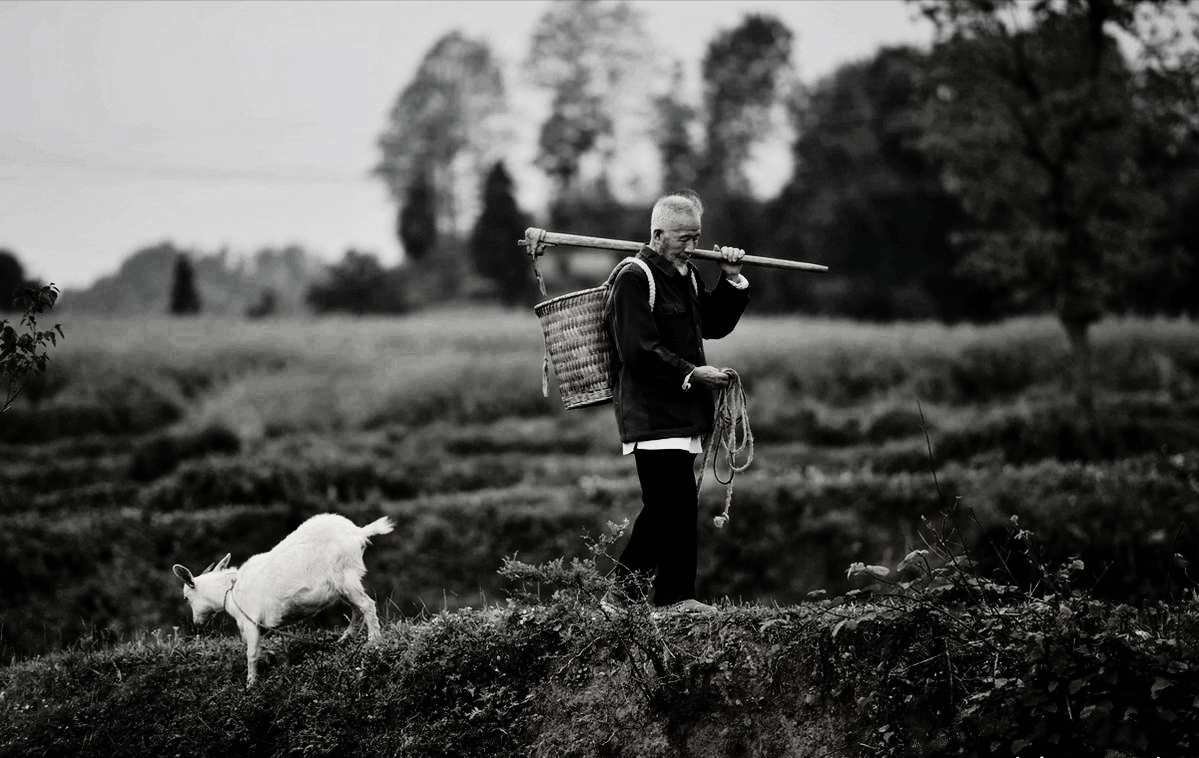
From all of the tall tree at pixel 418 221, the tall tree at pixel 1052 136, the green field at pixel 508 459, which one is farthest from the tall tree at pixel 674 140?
the tall tree at pixel 1052 136

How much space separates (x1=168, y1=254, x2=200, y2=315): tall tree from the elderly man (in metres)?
51.2

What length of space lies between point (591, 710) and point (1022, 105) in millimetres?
23170

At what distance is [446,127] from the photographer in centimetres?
6181

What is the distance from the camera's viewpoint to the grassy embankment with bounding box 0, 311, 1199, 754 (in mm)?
6578

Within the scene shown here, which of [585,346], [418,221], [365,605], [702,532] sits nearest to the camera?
[585,346]

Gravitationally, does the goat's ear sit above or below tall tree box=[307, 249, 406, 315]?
below

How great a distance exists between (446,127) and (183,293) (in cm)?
1468

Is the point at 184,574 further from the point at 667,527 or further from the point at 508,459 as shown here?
the point at 508,459

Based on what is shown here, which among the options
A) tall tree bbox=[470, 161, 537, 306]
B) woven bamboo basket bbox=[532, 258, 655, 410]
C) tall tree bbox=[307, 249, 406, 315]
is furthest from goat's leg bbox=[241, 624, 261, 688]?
tall tree bbox=[307, 249, 406, 315]

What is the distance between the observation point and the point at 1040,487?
69.3 ft

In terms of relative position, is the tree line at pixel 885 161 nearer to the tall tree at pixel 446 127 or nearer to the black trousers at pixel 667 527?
the tall tree at pixel 446 127

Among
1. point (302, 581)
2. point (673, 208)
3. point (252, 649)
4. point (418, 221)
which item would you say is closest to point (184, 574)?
point (252, 649)

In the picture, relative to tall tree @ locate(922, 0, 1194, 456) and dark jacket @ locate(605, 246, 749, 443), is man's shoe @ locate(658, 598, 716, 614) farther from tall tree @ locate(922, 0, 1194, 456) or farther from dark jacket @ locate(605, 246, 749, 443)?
tall tree @ locate(922, 0, 1194, 456)

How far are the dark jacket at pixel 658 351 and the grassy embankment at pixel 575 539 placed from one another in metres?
1.12
